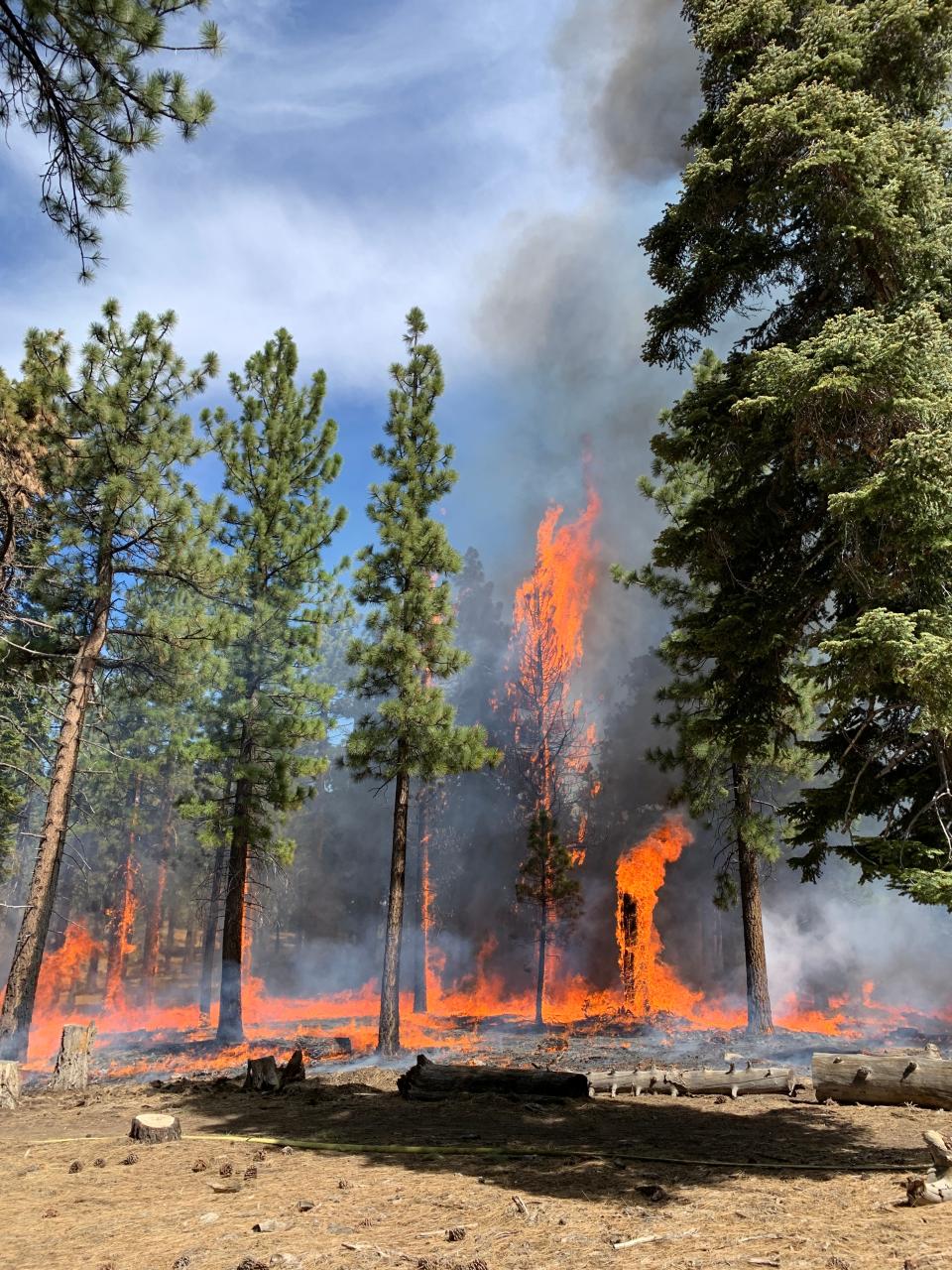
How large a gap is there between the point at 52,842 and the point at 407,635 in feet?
26.3

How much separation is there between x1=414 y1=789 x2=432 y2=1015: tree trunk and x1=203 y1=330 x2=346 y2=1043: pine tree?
11091 millimetres

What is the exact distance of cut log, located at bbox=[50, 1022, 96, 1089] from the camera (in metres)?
12.5

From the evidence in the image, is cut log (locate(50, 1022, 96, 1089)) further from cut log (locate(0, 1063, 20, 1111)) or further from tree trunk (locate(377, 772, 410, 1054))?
tree trunk (locate(377, 772, 410, 1054))

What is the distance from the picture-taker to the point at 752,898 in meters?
16.0

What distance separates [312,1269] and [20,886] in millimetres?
43480

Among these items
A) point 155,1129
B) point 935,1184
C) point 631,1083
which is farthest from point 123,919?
point 935,1184

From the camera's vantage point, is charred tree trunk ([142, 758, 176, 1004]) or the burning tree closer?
the burning tree

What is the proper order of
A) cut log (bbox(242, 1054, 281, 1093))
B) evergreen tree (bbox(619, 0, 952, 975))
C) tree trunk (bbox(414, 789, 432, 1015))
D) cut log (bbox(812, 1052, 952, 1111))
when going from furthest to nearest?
tree trunk (bbox(414, 789, 432, 1015)) < cut log (bbox(242, 1054, 281, 1093)) < cut log (bbox(812, 1052, 952, 1111)) < evergreen tree (bbox(619, 0, 952, 975))

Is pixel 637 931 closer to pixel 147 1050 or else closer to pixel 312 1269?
pixel 147 1050

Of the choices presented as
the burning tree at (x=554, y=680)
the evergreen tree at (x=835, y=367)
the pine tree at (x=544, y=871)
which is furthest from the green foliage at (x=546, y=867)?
the evergreen tree at (x=835, y=367)

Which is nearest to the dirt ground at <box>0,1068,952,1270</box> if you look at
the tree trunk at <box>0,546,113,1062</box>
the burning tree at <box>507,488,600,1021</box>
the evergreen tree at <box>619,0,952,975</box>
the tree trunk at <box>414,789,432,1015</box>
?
the evergreen tree at <box>619,0,952,975</box>

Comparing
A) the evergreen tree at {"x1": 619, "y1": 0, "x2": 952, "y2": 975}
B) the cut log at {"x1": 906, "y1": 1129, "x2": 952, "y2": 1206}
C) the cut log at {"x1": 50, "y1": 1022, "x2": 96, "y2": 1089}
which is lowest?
the cut log at {"x1": 50, "y1": 1022, "x2": 96, "y2": 1089}

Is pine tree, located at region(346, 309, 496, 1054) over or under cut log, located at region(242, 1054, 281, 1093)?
over

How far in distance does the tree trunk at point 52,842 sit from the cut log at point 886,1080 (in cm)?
1238
